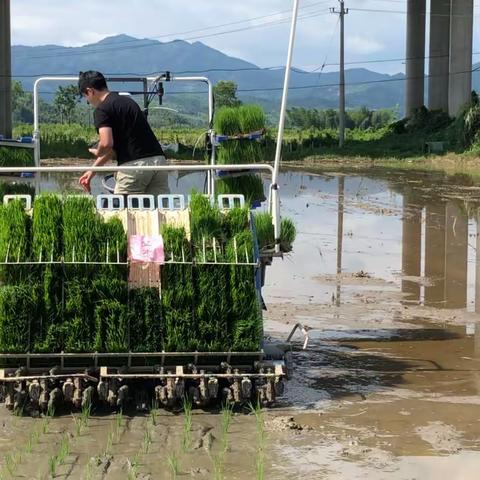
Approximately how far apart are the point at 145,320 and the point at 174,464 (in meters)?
1.19

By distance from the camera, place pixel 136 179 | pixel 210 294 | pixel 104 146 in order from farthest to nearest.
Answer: pixel 136 179 → pixel 104 146 → pixel 210 294

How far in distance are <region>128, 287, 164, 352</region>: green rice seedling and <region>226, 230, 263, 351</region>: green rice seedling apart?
0.46 meters

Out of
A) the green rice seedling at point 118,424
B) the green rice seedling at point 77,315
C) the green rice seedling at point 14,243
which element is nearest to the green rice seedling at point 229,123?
the green rice seedling at point 14,243

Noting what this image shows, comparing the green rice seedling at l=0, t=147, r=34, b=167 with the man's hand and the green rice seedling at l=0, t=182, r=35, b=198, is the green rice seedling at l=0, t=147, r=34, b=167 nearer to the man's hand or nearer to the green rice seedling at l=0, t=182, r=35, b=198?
the green rice seedling at l=0, t=182, r=35, b=198

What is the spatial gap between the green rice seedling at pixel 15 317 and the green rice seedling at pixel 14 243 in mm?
69

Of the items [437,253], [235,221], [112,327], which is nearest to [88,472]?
[112,327]

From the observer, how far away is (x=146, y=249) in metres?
5.93

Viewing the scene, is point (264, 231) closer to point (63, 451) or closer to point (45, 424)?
point (45, 424)

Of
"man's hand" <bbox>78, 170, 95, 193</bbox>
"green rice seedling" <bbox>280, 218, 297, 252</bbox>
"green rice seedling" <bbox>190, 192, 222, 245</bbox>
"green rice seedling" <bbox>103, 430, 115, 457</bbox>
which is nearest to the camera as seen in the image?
"green rice seedling" <bbox>103, 430, 115, 457</bbox>

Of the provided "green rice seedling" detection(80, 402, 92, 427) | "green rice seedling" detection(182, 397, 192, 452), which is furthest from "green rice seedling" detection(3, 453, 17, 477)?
"green rice seedling" detection(182, 397, 192, 452)

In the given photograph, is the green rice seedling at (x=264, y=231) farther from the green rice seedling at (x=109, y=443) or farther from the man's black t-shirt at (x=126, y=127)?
the green rice seedling at (x=109, y=443)

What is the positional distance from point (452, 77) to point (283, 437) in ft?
146

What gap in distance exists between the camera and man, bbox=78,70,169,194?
6684 mm

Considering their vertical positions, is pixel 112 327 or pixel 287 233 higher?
pixel 287 233
